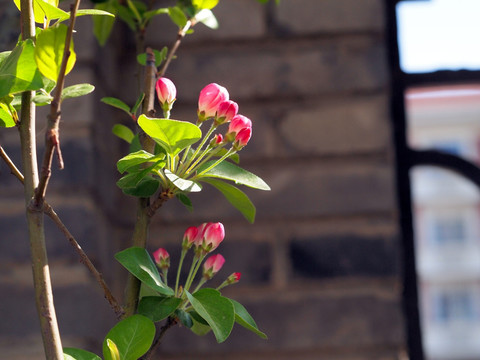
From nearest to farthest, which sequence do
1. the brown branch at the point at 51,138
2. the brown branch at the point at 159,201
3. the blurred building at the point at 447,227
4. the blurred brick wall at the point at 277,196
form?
the brown branch at the point at 51,138
the brown branch at the point at 159,201
the blurred brick wall at the point at 277,196
the blurred building at the point at 447,227

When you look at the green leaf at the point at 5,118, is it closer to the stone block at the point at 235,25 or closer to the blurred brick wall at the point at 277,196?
the blurred brick wall at the point at 277,196

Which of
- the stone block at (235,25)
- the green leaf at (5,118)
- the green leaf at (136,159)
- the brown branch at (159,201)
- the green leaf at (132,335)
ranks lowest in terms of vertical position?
the green leaf at (132,335)

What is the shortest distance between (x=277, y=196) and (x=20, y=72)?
0.73 meters

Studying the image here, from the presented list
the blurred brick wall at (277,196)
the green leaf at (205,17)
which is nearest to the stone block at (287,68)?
the blurred brick wall at (277,196)

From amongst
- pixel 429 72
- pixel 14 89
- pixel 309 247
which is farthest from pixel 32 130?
pixel 429 72

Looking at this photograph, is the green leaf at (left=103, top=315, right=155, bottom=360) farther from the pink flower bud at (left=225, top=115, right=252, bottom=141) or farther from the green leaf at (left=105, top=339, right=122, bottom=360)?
the pink flower bud at (left=225, top=115, right=252, bottom=141)

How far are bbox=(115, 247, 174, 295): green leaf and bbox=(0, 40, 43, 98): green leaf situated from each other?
0.32ft

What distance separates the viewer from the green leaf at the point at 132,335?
360 millimetres

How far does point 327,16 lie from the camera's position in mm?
1105

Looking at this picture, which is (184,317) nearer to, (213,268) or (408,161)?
(213,268)

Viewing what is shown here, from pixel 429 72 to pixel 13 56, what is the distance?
3.12 feet

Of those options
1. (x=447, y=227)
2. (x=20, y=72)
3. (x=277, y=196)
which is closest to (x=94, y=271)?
(x=20, y=72)

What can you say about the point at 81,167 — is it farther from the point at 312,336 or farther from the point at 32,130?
the point at 32,130

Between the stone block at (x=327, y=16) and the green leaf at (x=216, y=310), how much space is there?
0.79m
